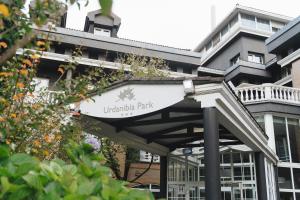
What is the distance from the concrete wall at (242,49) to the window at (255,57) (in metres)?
0.25

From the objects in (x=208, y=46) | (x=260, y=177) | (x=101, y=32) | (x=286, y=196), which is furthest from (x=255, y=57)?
(x=260, y=177)

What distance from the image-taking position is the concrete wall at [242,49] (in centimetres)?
2442

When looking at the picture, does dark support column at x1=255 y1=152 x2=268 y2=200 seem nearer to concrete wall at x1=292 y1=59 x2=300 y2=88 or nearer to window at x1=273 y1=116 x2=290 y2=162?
window at x1=273 y1=116 x2=290 y2=162

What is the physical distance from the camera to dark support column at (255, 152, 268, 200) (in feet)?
27.2

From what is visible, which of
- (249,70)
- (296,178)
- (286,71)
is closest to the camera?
(296,178)

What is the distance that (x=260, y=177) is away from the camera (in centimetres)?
843

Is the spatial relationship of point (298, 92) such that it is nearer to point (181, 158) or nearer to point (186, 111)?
point (181, 158)

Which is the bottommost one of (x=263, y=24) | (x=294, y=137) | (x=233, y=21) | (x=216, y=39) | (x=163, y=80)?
(x=163, y=80)

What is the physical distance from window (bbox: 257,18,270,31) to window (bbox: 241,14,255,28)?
2.02 ft

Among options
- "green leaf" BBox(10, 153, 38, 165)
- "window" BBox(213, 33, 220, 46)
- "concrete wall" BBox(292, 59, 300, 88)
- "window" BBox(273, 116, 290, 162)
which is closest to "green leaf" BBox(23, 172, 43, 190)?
"green leaf" BBox(10, 153, 38, 165)

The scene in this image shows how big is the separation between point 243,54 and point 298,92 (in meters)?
8.77

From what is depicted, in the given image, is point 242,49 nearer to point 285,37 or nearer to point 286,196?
point 285,37

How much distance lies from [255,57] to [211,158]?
2169cm

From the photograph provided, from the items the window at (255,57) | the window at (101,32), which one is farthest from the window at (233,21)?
the window at (101,32)
